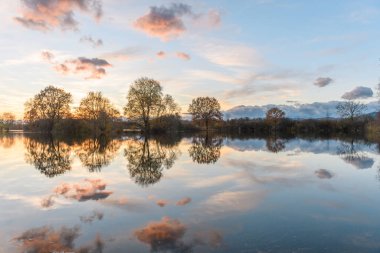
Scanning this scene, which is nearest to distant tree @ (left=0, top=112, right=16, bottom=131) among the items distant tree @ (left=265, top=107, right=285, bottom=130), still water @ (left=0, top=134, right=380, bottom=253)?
distant tree @ (left=265, top=107, right=285, bottom=130)

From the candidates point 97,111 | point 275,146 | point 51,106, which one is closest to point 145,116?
point 97,111

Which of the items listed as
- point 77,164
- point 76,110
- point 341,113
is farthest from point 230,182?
point 341,113

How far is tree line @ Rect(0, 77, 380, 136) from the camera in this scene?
67188 millimetres

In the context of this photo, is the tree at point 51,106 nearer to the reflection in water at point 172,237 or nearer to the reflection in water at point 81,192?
the reflection in water at point 81,192

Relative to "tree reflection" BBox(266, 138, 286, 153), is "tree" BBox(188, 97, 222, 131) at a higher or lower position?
higher

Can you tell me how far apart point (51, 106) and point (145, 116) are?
2097 centimetres

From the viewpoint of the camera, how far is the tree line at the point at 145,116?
6719 cm

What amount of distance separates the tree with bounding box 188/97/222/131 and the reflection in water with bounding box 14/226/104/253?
8229cm

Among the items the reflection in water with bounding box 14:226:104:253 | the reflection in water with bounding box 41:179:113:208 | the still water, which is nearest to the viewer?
the reflection in water with bounding box 14:226:104:253

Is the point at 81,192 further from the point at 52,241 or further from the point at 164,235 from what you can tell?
the point at 164,235

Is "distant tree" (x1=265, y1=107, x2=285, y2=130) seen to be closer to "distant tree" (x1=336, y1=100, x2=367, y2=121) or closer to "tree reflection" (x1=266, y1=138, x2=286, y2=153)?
"distant tree" (x1=336, y1=100, x2=367, y2=121)

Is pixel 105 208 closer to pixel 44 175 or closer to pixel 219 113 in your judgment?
pixel 44 175

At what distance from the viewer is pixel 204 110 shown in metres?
89.1

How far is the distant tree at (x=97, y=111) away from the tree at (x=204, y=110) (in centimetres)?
2085
